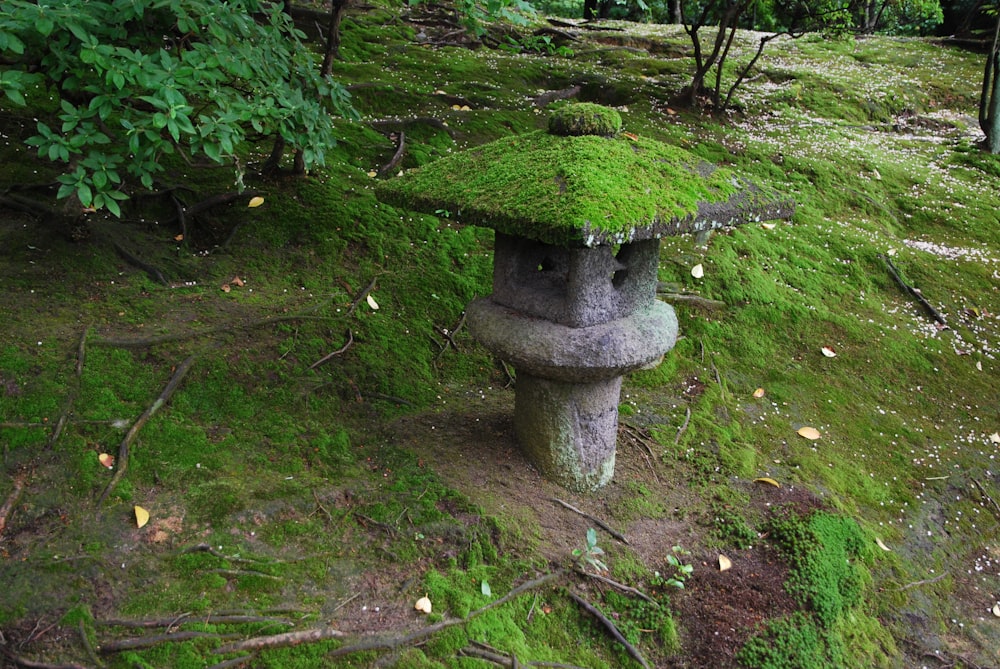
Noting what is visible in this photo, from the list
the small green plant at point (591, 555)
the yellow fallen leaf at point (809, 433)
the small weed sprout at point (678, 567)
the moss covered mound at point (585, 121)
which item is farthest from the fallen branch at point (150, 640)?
the yellow fallen leaf at point (809, 433)

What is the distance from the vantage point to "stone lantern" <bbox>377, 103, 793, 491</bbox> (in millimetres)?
3537

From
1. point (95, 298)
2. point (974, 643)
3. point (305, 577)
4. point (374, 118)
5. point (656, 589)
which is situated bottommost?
point (974, 643)

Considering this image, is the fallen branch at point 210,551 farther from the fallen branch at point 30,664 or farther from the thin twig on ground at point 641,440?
the thin twig on ground at point 641,440

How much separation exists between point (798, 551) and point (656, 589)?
3.70 feet

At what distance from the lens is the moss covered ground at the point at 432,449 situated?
3521 millimetres

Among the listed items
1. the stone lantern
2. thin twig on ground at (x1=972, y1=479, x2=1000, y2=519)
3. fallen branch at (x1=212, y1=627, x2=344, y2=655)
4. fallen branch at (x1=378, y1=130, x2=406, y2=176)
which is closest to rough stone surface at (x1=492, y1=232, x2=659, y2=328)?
the stone lantern

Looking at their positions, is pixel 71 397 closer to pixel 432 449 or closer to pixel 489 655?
pixel 432 449

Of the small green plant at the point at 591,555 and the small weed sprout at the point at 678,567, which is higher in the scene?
the small green plant at the point at 591,555

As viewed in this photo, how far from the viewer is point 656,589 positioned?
166 inches

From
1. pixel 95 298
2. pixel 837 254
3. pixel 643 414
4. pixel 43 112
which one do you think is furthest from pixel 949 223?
pixel 43 112

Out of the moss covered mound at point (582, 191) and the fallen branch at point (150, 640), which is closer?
the fallen branch at point (150, 640)

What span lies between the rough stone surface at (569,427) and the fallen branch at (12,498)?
297cm

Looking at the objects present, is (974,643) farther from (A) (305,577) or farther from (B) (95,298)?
(B) (95,298)

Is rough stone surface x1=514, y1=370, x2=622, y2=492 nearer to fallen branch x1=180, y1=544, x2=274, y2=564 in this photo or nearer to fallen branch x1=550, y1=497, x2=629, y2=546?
fallen branch x1=550, y1=497, x2=629, y2=546
